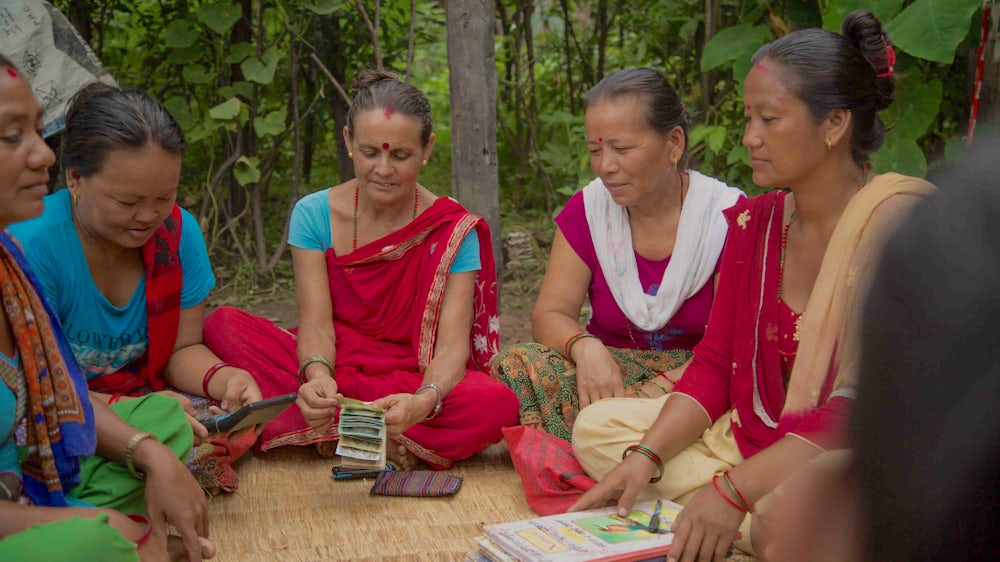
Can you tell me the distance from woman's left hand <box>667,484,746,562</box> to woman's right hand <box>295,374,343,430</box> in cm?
121

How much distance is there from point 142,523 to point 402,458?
1.17 m

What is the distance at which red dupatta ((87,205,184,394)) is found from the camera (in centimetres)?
328

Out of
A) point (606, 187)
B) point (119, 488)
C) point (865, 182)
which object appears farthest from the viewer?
point (606, 187)

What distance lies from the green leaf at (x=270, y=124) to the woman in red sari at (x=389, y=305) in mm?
1836

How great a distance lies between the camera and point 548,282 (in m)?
3.74

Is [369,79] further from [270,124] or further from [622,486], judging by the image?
[270,124]

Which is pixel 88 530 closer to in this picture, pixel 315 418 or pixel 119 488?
pixel 119 488

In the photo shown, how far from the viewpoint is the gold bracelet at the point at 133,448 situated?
8.68 ft

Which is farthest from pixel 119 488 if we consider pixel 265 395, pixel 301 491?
pixel 265 395

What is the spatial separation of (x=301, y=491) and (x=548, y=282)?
1.15 meters

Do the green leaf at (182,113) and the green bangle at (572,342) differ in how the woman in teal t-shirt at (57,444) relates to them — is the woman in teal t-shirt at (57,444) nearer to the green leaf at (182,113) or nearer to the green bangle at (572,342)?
the green bangle at (572,342)

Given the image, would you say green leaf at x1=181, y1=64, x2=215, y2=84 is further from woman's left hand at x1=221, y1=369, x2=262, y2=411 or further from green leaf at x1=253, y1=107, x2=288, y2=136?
woman's left hand at x1=221, y1=369, x2=262, y2=411

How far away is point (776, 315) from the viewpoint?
2.89m

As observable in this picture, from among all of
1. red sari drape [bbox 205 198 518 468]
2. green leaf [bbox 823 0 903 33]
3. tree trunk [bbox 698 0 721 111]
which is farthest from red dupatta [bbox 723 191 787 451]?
tree trunk [bbox 698 0 721 111]
